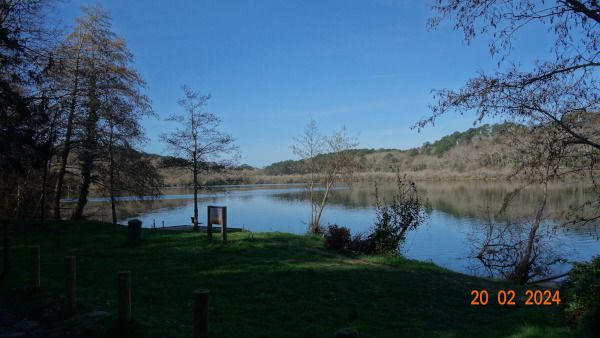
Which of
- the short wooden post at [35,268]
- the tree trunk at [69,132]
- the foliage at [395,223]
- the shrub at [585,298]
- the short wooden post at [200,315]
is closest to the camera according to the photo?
the short wooden post at [200,315]

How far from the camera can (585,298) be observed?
5.36 meters

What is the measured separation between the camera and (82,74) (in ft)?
61.5

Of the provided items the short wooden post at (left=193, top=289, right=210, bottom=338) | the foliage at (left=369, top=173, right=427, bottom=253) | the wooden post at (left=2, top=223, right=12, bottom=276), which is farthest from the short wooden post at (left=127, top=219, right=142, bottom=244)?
the short wooden post at (left=193, top=289, right=210, bottom=338)

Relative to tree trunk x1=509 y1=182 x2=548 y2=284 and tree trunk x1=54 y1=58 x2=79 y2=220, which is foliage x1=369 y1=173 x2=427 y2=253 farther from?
tree trunk x1=54 y1=58 x2=79 y2=220

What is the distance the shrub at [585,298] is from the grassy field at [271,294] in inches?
9.3

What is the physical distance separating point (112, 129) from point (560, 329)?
1891 centimetres

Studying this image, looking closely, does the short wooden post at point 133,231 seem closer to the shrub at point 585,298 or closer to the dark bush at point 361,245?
the dark bush at point 361,245

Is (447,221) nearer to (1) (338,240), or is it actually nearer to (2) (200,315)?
(1) (338,240)

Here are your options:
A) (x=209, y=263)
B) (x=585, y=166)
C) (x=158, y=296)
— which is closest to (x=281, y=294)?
(x=158, y=296)

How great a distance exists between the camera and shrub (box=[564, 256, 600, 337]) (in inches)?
202

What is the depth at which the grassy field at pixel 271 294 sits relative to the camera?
5840 millimetres

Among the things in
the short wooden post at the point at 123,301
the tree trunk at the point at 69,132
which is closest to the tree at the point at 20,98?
the tree trunk at the point at 69,132

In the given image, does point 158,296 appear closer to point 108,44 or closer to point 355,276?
point 355,276

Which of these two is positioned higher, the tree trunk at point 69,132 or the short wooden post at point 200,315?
the tree trunk at point 69,132
